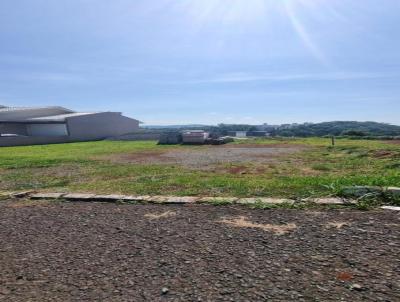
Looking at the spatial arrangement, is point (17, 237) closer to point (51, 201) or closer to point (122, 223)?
point (122, 223)

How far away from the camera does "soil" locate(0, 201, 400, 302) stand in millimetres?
2857

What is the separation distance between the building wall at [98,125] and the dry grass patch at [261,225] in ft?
148

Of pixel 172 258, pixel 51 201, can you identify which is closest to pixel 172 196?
pixel 51 201

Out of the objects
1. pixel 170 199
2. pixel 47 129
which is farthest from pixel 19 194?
pixel 47 129

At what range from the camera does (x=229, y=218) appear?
4.85 m

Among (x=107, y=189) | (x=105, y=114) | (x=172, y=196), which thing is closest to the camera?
(x=172, y=196)

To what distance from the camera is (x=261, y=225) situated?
445 centimetres

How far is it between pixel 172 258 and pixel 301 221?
1.96 m

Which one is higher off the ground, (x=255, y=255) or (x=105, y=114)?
(x=105, y=114)

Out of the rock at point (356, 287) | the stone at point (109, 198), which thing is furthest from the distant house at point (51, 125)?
the rock at point (356, 287)

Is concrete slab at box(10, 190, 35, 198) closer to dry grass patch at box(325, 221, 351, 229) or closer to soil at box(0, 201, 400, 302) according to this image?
soil at box(0, 201, 400, 302)

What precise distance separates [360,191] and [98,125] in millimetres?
49861

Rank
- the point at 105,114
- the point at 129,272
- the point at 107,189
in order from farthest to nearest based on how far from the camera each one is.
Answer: the point at 105,114, the point at 107,189, the point at 129,272

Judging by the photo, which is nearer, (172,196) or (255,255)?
(255,255)
